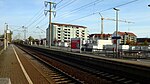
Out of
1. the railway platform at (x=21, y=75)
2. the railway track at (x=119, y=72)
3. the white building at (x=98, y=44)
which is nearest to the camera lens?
the railway track at (x=119, y=72)

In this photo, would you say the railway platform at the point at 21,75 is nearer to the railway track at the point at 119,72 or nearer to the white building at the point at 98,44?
the railway track at the point at 119,72

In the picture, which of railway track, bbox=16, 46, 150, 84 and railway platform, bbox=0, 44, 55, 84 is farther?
railway platform, bbox=0, 44, 55, 84

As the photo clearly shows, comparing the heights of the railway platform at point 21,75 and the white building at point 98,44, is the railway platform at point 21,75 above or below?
below

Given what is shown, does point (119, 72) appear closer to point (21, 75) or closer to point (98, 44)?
point (21, 75)

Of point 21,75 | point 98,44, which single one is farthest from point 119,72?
point 98,44

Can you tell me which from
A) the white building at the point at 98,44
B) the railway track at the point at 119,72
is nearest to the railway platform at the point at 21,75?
the railway track at the point at 119,72

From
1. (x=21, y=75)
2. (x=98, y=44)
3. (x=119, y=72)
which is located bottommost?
(x=21, y=75)

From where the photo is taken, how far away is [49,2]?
6116 centimetres

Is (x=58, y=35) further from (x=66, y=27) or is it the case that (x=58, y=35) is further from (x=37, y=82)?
(x=37, y=82)

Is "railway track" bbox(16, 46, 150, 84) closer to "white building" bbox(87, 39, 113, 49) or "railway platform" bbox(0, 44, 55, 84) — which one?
"railway platform" bbox(0, 44, 55, 84)

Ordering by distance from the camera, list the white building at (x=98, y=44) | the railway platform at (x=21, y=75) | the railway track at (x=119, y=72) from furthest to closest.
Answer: the white building at (x=98, y=44), the railway platform at (x=21, y=75), the railway track at (x=119, y=72)

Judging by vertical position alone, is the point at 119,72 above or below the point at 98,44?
below

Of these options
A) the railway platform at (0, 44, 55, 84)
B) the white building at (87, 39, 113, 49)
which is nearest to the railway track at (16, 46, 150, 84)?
the railway platform at (0, 44, 55, 84)

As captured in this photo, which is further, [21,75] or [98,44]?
[98,44]
